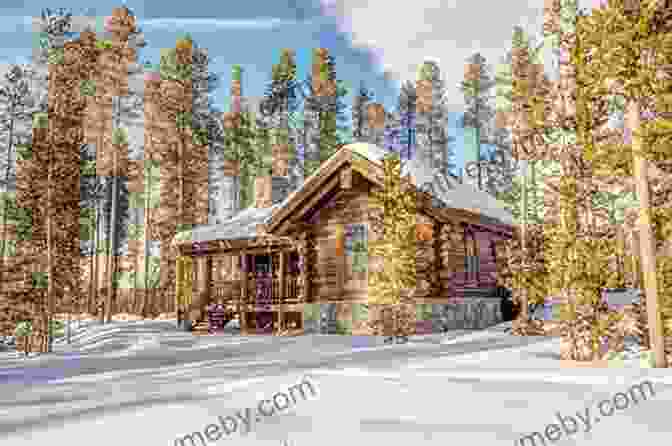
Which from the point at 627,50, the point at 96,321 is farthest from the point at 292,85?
the point at 627,50

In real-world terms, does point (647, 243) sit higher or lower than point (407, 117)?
lower

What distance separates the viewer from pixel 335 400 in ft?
21.3

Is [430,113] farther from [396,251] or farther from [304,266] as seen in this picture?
[396,251]

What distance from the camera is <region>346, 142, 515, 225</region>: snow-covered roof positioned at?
18109 millimetres

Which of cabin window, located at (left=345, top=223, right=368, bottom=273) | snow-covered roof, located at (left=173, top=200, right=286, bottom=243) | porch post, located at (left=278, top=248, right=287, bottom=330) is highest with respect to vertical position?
snow-covered roof, located at (left=173, top=200, right=286, bottom=243)

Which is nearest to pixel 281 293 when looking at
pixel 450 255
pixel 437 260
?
pixel 437 260

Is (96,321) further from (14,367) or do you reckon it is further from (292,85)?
(292,85)

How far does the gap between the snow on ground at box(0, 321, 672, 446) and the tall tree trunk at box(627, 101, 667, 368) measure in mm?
972

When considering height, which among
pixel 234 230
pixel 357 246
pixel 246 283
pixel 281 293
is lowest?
Answer: pixel 281 293

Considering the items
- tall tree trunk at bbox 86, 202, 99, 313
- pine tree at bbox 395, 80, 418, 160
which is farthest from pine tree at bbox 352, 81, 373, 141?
tall tree trunk at bbox 86, 202, 99, 313

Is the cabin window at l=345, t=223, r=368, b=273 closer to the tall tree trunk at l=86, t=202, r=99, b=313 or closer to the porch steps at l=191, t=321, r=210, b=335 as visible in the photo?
the porch steps at l=191, t=321, r=210, b=335

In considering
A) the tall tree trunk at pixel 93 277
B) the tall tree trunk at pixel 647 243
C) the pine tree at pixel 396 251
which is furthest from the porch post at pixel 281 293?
the tall tree trunk at pixel 93 277

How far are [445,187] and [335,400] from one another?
1467 centimetres

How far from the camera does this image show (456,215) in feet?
58.0
